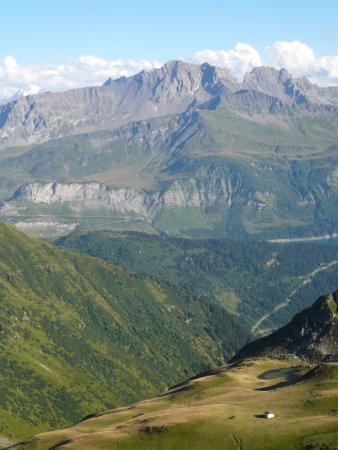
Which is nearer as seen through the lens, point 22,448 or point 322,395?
point 322,395

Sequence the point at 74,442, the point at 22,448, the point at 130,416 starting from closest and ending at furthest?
the point at 74,442 < the point at 22,448 < the point at 130,416

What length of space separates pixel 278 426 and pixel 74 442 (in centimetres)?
4249

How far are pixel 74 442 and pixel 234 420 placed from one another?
109ft

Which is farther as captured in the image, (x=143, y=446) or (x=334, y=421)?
(x=143, y=446)

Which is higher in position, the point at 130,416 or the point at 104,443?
the point at 104,443

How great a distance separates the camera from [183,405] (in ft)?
625

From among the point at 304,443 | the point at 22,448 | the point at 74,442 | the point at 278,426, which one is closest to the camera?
the point at 304,443

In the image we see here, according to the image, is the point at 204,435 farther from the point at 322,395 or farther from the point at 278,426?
the point at 322,395

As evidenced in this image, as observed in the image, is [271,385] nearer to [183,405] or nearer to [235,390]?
[235,390]

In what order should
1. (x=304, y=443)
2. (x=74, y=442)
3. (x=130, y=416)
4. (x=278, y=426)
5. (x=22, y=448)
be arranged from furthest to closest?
(x=130, y=416), (x=22, y=448), (x=74, y=442), (x=278, y=426), (x=304, y=443)

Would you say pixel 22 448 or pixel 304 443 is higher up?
pixel 304 443

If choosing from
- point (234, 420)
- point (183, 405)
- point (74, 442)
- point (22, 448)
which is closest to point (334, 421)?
point (234, 420)

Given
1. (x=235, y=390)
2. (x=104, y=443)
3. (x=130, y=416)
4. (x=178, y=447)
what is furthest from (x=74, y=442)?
(x=235, y=390)

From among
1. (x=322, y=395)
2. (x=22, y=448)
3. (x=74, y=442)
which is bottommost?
(x=22, y=448)
